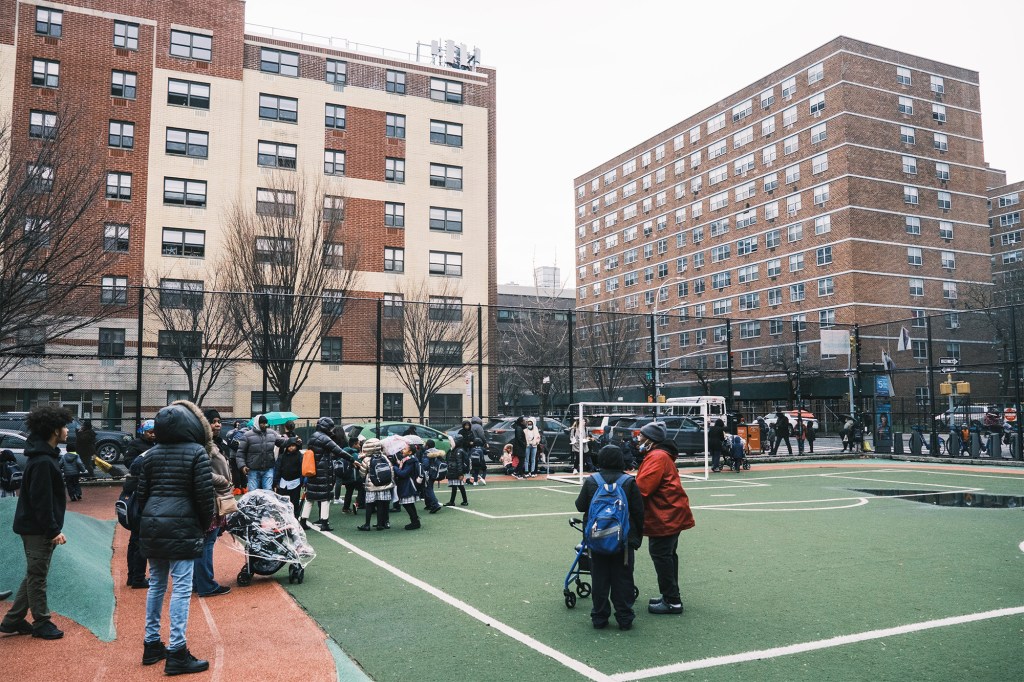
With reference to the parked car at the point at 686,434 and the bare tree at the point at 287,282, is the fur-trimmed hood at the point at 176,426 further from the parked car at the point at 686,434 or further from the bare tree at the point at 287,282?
the parked car at the point at 686,434

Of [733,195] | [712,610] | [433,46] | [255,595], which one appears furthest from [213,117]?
[733,195]

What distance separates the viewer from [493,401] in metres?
31.4

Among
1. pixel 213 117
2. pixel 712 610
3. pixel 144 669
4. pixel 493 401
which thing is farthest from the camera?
pixel 213 117

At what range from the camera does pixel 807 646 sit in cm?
581

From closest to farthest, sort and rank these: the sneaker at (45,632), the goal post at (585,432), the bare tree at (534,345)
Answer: the sneaker at (45,632), the goal post at (585,432), the bare tree at (534,345)

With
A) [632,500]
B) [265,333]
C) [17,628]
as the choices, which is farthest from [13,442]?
[632,500]

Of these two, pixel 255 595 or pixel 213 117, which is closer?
pixel 255 595

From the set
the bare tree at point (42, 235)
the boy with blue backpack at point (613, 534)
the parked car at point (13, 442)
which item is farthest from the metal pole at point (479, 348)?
the boy with blue backpack at point (613, 534)

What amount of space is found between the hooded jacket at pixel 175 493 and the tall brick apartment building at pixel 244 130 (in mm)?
23606

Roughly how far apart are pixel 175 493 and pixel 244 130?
36.4 m

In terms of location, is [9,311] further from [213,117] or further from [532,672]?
[213,117]

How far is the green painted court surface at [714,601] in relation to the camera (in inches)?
214

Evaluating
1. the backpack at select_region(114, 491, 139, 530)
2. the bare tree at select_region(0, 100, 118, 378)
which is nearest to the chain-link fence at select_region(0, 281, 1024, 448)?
the bare tree at select_region(0, 100, 118, 378)

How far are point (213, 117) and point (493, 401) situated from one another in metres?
20.8
